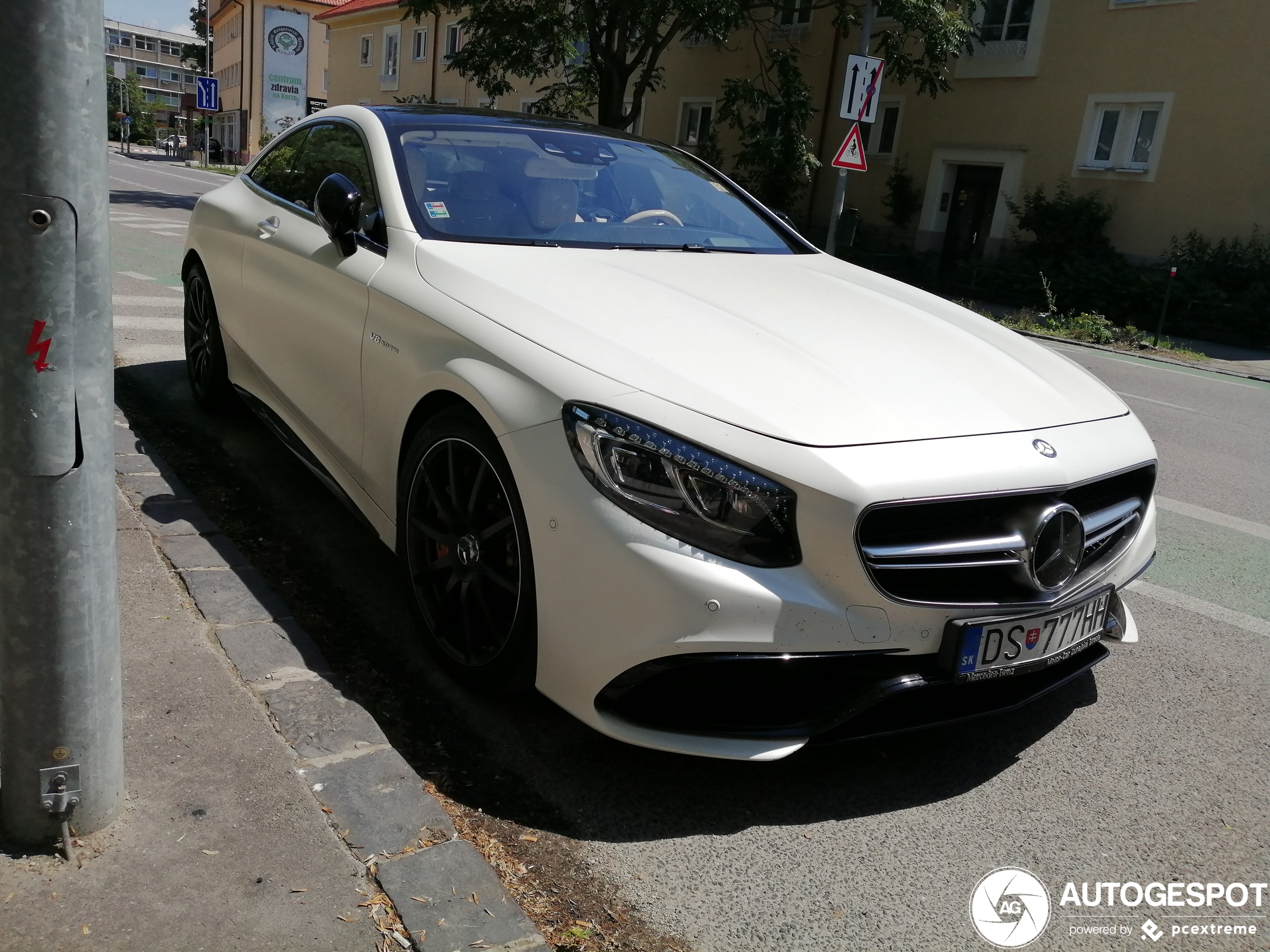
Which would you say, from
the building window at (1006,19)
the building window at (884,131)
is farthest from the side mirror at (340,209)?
the building window at (884,131)

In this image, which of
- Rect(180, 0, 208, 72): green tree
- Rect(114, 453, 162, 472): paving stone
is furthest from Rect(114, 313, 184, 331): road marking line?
Rect(180, 0, 208, 72): green tree

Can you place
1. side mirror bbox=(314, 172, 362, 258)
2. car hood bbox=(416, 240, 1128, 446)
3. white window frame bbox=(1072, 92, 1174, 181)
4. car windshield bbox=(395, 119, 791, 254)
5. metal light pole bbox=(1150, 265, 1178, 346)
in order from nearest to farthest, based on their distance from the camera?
car hood bbox=(416, 240, 1128, 446)
side mirror bbox=(314, 172, 362, 258)
car windshield bbox=(395, 119, 791, 254)
metal light pole bbox=(1150, 265, 1178, 346)
white window frame bbox=(1072, 92, 1174, 181)

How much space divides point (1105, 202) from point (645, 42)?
9.55 m

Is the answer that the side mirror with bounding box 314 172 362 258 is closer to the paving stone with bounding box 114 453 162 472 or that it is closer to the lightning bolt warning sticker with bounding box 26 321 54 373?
the paving stone with bounding box 114 453 162 472

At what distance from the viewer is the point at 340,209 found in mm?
3496

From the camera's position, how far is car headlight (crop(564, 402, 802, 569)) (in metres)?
2.39

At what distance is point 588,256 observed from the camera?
352cm

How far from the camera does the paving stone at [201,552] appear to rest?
3.65 m

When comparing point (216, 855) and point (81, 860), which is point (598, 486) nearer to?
point (216, 855)

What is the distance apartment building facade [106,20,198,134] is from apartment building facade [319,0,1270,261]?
12490cm

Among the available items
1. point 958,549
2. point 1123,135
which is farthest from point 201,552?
point 1123,135

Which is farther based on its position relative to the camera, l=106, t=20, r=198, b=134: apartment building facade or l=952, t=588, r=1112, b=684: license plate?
l=106, t=20, r=198, b=134: apartment building facade

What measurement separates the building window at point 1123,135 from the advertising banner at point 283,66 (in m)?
47.0

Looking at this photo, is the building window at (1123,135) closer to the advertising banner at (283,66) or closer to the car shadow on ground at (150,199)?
the car shadow on ground at (150,199)
